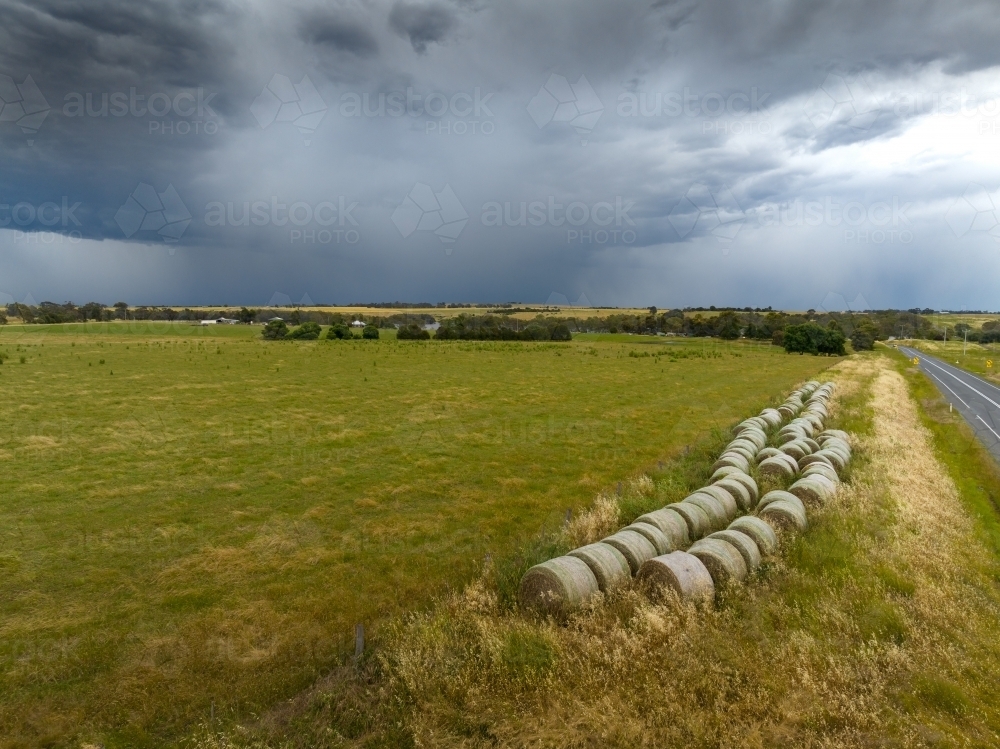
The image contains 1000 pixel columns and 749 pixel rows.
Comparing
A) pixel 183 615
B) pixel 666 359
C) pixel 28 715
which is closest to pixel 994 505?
pixel 183 615

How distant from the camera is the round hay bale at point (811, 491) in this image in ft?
50.8

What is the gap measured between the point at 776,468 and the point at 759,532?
261 inches

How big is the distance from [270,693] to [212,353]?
7092 centimetres

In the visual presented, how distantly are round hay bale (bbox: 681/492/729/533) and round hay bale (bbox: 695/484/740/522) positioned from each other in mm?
164

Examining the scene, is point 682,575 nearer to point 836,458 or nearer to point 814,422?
point 836,458

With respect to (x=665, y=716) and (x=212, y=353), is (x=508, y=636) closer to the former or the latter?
(x=665, y=716)

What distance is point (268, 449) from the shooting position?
24781 mm

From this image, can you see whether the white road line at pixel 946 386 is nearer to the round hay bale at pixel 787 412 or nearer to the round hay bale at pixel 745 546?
the round hay bale at pixel 787 412

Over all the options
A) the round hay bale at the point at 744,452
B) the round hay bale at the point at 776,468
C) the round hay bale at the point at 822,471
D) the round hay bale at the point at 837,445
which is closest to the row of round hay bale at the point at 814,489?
the round hay bale at the point at 822,471

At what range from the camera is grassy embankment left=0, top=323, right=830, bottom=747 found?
9305 millimetres

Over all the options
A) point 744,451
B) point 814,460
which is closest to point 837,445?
point 814,460

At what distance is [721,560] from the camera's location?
11039 millimetres

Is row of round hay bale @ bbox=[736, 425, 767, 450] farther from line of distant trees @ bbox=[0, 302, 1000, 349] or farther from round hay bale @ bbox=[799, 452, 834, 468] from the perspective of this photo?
line of distant trees @ bbox=[0, 302, 1000, 349]

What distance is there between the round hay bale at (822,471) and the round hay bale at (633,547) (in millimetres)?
8288
